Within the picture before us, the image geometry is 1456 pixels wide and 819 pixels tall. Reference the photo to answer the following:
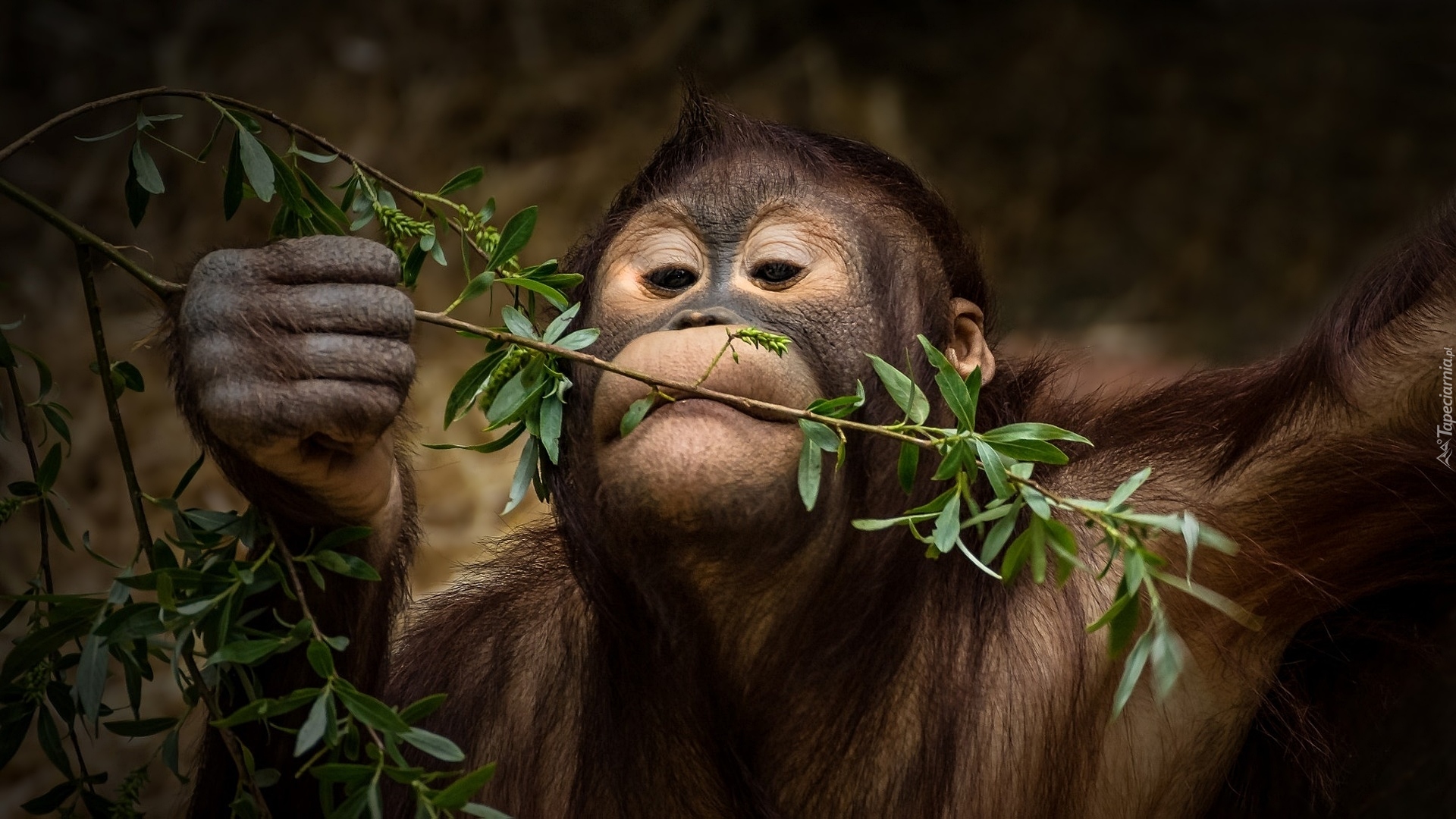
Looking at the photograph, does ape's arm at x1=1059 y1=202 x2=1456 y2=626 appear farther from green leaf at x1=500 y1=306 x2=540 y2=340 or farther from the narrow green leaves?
green leaf at x1=500 y1=306 x2=540 y2=340

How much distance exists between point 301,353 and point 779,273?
2.79ft

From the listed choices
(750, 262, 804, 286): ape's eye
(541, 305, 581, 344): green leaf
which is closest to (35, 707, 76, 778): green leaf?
(541, 305, 581, 344): green leaf

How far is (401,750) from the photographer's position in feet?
9.34

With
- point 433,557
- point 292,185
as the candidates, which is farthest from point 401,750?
point 433,557

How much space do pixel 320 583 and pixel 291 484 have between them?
17 cm

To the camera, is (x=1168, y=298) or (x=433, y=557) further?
(x=1168, y=298)

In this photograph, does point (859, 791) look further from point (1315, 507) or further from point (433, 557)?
point (433, 557)

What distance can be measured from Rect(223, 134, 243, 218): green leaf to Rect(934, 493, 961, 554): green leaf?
4.34 ft

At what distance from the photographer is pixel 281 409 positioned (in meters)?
2.20

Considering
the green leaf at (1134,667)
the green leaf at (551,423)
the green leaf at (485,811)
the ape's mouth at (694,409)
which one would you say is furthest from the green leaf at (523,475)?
the green leaf at (1134,667)

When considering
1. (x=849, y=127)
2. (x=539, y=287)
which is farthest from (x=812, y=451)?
(x=849, y=127)

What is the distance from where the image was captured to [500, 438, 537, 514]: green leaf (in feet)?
7.61

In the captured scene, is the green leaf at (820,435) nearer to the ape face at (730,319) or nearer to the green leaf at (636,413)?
the ape face at (730,319)

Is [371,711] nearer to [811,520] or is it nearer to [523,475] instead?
[523,475]
